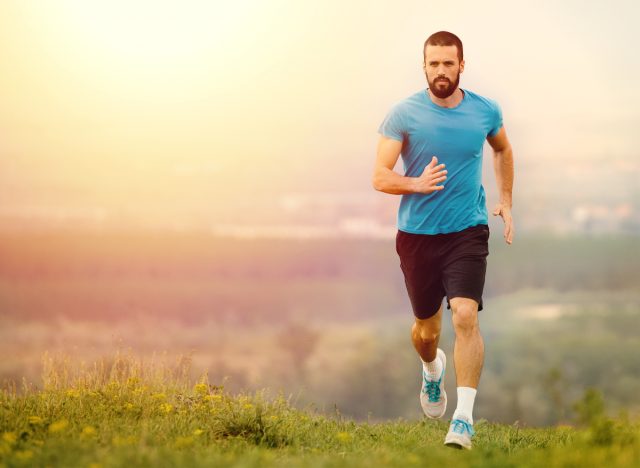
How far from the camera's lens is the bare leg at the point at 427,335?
30.3ft

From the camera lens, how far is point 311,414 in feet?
31.4

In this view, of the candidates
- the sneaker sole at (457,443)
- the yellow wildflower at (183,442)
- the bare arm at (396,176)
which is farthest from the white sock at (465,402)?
the yellow wildflower at (183,442)

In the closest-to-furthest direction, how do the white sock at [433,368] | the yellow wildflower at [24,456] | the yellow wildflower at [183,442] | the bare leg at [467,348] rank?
the yellow wildflower at [24,456] < the yellow wildflower at [183,442] < the bare leg at [467,348] < the white sock at [433,368]

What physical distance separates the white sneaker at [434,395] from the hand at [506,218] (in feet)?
6.36

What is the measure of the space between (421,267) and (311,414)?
2.07m

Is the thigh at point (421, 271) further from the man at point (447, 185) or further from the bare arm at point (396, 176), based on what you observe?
the bare arm at point (396, 176)

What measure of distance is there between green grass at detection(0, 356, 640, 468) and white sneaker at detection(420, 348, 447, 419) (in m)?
0.14

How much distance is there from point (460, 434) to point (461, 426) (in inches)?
3.1

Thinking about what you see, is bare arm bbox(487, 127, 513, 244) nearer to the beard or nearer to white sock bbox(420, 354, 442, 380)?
the beard

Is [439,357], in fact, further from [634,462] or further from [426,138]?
[634,462]

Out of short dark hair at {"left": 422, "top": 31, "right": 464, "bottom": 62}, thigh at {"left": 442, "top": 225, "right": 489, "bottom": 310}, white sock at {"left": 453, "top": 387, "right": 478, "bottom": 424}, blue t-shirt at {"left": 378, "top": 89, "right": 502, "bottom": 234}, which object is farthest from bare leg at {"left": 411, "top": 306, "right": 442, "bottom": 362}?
short dark hair at {"left": 422, "top": 31, "right": 464, "bottom": 62}

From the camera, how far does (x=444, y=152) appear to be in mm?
8188

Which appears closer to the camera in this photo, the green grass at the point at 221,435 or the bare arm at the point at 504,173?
the green grass at the point at 221,435

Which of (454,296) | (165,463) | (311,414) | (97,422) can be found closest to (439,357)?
(311,414)
